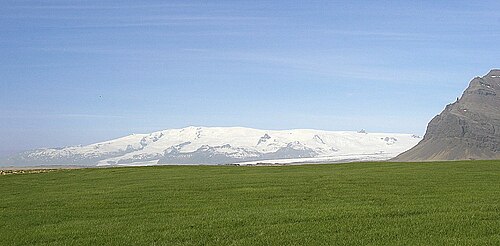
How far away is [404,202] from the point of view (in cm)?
2648

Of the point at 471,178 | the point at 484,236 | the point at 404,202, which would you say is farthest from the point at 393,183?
the point at 484,236

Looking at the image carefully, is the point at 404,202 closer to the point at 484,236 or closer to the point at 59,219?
the point at 484,236

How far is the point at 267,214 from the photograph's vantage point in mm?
23844

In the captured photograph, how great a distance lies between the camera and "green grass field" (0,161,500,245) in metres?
19.5

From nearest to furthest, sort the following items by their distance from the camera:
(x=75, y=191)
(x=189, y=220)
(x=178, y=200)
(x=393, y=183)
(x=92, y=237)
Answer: (x=92, y=237), (x=189, y=220), (x=178, y=200), (x=393, y=183), (x=75, y=191)

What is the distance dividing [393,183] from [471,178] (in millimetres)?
6830

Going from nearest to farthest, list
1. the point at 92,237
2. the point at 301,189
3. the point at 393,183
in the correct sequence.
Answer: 1. the point at 92,237
2. the point at 301,189
3. the point at 393,183

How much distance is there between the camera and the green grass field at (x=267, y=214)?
63.9ft

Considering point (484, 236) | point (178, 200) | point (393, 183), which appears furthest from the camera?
point (393, 183)

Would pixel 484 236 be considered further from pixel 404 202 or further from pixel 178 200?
pixel 178 200

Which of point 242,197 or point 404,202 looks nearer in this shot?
point 404,202

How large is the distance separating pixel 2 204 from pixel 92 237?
13754 mm

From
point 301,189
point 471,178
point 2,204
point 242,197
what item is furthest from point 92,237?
point 471,178

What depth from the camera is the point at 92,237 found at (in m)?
20.8
